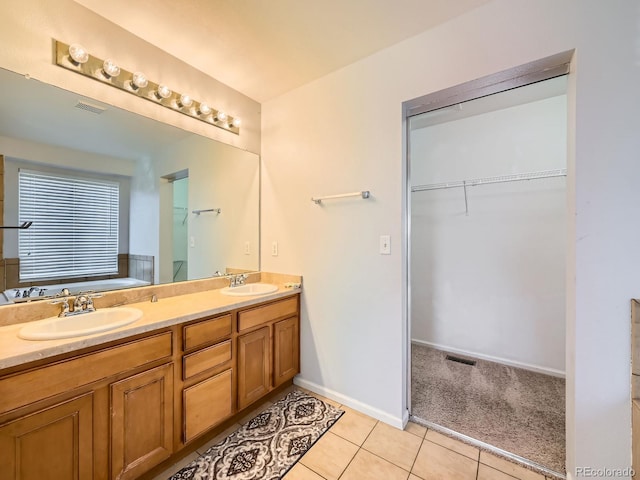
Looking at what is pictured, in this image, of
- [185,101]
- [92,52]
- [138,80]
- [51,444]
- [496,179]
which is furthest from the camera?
[496,179]

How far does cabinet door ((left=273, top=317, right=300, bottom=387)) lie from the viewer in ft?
6.53

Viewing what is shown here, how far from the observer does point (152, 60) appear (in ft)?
5.66

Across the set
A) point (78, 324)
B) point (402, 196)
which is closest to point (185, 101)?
point (78, 324)

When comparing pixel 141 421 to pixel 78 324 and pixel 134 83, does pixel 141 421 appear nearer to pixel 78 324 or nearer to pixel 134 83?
pixel 78 324

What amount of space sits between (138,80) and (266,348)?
1.91 meters

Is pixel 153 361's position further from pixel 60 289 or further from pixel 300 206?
pixel 300 206

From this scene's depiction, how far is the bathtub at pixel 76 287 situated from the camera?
51.4 inches

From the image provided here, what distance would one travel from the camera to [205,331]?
152 centimetres

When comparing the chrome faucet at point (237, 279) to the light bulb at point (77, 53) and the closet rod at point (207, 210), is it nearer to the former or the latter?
the closet rod at point (207, 210)

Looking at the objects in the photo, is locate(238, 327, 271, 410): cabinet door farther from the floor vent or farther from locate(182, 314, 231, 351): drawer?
the floor vent

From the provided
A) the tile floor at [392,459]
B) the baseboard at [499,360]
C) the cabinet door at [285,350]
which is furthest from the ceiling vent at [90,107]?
the baseboard at [499,360]

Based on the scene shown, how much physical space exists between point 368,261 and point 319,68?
145cm

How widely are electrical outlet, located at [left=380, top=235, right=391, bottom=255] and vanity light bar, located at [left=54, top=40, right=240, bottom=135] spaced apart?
61.1 inches

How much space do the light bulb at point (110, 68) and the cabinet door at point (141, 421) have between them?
1.63m
